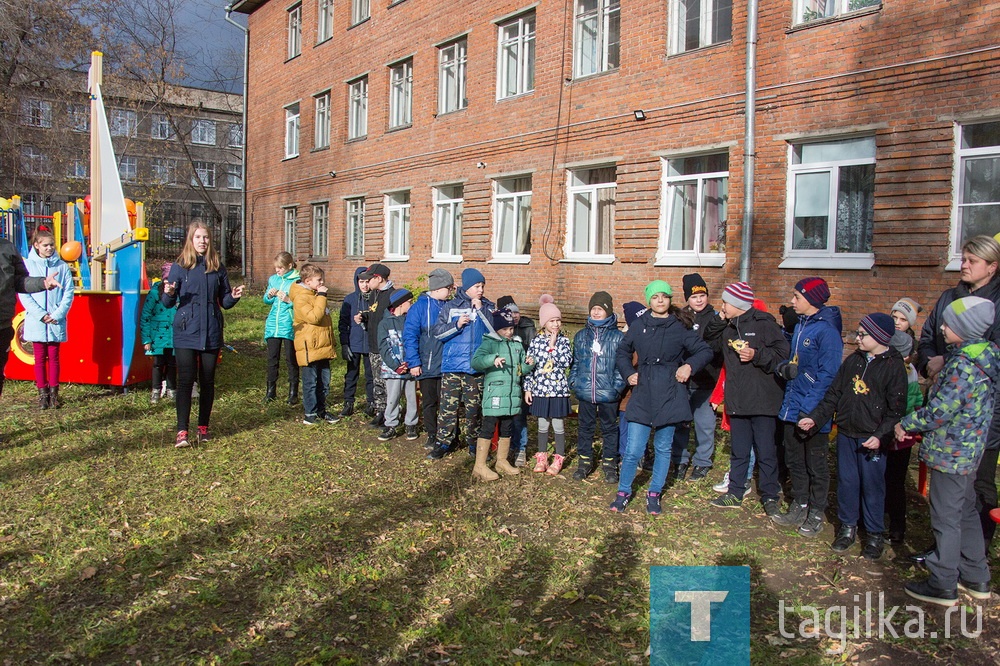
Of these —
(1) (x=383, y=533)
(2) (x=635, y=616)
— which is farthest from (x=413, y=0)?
(2) (x=635, y=616)

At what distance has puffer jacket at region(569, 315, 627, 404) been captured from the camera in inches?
232

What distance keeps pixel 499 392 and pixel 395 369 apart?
145cm

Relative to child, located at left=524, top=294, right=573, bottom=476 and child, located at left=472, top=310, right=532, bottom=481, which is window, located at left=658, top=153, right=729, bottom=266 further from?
child, located at left=472, top=310, right=532, bottom=481

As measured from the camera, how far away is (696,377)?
20.8 feet

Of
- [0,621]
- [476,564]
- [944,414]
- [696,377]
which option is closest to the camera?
[0,621]

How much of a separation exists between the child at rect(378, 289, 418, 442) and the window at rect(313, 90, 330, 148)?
51.5 feet

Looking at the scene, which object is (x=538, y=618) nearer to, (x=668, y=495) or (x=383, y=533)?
(x=383, y=533)

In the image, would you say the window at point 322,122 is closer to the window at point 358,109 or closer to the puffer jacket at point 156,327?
the window at point 358,109

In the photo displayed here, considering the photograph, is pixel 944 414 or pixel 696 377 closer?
pixel 944 414

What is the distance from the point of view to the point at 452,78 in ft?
56.0

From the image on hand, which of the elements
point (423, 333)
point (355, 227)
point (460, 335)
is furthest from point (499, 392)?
point (355, 227)

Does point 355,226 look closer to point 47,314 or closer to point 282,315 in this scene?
point 282,315

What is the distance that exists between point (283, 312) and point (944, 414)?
261 inches

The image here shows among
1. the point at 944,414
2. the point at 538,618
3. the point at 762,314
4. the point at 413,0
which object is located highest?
the point at 413,0
